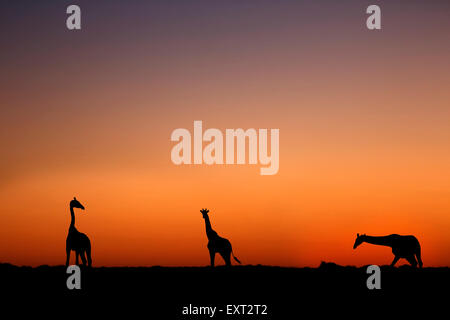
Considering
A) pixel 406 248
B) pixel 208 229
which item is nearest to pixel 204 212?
pixel 208 229

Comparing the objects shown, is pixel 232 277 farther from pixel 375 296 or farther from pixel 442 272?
pixel 442 272

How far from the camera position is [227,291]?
28.8 meters

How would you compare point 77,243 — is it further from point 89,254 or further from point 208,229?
point 208,229

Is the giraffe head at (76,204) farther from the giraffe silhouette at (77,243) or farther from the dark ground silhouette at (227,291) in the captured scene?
the dark ground silhouette at (227,291)

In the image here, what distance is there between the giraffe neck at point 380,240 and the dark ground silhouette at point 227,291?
605 cm

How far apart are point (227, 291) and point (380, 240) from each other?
1525cm

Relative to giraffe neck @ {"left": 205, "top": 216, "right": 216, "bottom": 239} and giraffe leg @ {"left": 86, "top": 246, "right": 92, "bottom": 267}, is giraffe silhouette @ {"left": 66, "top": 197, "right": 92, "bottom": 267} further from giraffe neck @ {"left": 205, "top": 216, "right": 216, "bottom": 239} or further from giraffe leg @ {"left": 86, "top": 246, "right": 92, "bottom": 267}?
giraffe neck @ {"left": 205, "top": 216, "right": 216, "bottom": 239}

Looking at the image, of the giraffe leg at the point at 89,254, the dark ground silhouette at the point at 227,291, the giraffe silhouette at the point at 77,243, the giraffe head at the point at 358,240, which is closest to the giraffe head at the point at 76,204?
the giraffe silhouette at the point at 77,243

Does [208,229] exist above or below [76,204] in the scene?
below

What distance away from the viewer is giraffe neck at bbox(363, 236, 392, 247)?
39750mm

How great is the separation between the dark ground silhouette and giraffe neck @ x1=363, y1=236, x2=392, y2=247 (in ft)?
19.9
